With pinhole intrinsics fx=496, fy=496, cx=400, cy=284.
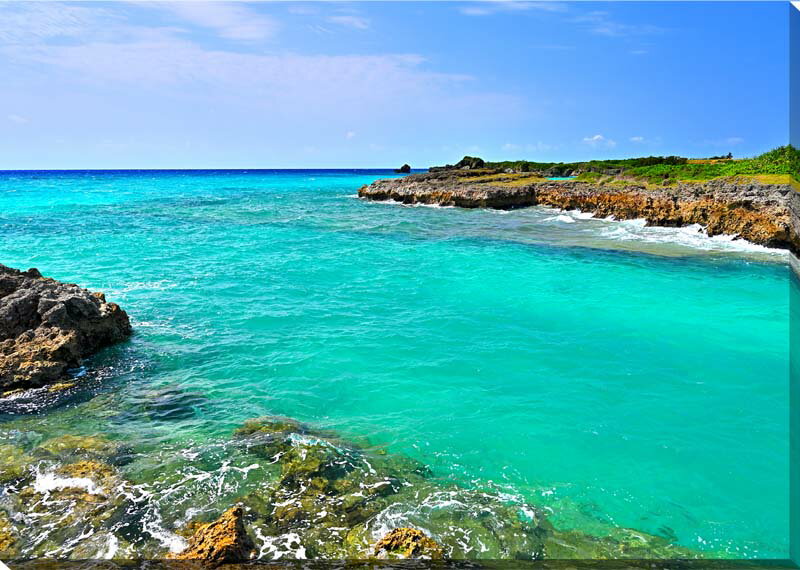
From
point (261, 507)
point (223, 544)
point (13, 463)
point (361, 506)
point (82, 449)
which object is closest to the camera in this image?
point (223, 544)

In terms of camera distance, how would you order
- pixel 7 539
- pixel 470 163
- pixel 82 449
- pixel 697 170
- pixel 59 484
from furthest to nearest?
pixel 470 163 → pixel 697 170 → pixel 82 449 → pixel 59 484 → pixel 7 539

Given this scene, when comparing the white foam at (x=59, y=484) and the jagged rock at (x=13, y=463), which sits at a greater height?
the jagged rock at (x=13, y=463)

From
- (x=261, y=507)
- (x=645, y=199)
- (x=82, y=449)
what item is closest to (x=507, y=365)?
(x=261, y=507)

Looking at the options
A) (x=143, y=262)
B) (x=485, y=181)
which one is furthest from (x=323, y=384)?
(x=485, y=181)

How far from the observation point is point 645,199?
40.9 metres

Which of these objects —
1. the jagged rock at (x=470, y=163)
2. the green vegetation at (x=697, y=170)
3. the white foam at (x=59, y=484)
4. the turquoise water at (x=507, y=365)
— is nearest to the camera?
the white foam at (x=59, y=484)

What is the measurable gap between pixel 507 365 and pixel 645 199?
1329 inches

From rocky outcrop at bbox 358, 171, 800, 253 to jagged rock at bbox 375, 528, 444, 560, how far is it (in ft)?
19.0

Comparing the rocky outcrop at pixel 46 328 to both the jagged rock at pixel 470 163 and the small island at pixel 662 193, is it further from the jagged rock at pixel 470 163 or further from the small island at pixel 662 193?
the jagged rock at pixel 470 163

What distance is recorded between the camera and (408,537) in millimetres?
6793

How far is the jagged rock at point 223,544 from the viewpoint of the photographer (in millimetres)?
5969

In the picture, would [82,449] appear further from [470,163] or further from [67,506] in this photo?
[470,163]

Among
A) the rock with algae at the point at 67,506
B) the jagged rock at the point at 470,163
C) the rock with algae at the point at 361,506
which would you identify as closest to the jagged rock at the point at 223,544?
the rock with algae at the point at 361,506

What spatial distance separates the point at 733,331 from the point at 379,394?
1194 cm
